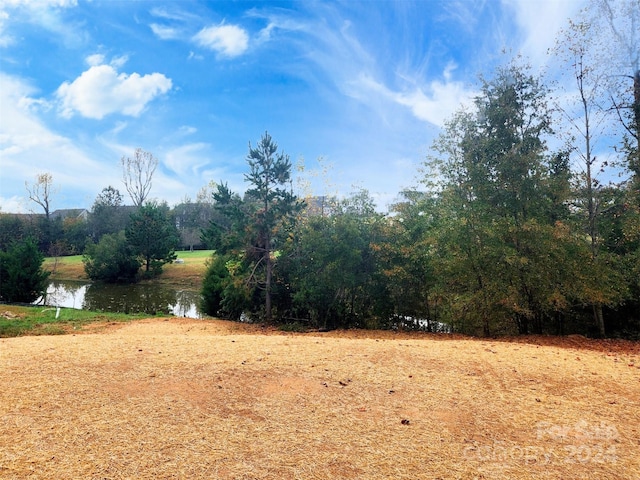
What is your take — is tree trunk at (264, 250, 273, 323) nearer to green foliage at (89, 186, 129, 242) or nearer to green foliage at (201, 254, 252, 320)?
green foliage at (201, 254, 252, 320)

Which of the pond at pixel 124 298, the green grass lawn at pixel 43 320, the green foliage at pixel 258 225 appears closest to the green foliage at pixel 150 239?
the pond at pixel 124 298

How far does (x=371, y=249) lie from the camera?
11828mm

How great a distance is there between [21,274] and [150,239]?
12.7 m

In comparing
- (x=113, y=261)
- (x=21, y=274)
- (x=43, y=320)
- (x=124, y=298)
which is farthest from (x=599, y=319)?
(x=113, y=261)

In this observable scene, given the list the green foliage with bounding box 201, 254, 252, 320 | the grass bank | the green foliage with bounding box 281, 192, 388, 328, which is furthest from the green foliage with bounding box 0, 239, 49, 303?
the green foliage with bounding box 281, 192, 388, 328

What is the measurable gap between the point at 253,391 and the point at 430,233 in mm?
7464

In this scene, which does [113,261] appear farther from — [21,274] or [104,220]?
[104,220]

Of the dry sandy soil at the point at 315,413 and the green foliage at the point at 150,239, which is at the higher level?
the green foliage at the point at 150,239

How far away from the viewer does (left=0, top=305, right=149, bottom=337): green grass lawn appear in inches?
398

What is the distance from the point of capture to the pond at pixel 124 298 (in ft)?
65.9

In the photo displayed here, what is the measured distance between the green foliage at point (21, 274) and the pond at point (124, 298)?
1030 millimetres

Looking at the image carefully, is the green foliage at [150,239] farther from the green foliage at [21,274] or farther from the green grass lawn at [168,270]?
the green foliage at [21,274]

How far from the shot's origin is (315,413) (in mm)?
4098

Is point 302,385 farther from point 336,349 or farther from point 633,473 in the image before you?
point 633,473
